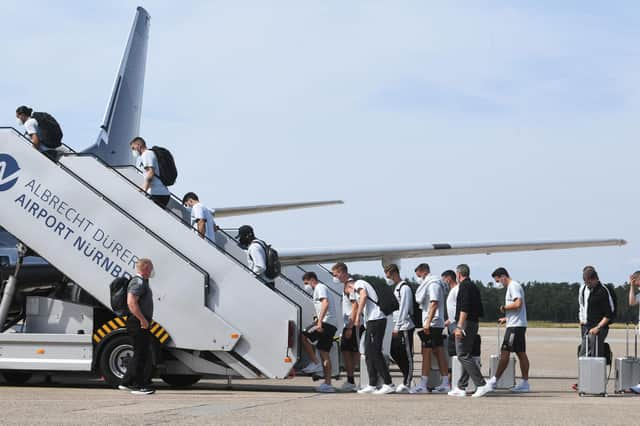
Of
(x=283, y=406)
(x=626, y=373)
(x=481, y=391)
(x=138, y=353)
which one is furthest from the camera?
(x=626, y=373)

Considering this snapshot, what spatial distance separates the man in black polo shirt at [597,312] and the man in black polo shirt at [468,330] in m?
1.63

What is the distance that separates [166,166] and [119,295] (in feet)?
7.36

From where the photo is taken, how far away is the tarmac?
27.8 feet

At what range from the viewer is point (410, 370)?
1291 cm

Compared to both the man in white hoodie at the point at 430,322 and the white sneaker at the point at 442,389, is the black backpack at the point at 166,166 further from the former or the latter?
the white sneaker at the point at 442,389

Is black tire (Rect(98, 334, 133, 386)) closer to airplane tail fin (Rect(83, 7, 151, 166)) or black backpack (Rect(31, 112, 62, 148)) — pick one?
black backpack (Rect(31, 112, 62, 148))

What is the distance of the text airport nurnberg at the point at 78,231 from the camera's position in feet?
40.6

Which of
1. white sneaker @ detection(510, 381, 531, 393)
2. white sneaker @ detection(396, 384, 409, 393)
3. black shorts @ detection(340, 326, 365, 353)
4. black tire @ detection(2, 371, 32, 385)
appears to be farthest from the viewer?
black tire @ detection(2, 371, 32, 385)

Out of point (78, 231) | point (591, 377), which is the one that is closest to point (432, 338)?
point (591, 377)

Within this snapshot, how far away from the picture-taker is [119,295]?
11.9 m

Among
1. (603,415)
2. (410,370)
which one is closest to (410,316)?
(410,370)

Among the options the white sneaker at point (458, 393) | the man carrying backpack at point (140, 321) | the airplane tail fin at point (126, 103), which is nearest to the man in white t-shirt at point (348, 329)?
the white sneaker at point (458, 393)

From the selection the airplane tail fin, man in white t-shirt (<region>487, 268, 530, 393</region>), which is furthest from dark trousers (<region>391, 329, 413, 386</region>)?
the airplane tail fin

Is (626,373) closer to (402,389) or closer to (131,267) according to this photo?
(402,389)
